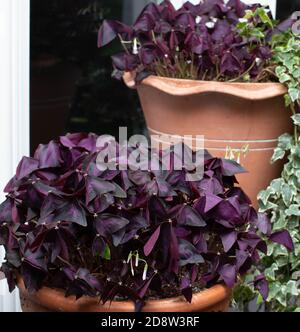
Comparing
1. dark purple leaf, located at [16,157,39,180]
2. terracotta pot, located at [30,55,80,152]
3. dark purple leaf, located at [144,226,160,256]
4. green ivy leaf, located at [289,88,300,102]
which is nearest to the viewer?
dark purple leaf, located at [144,226,160,256]

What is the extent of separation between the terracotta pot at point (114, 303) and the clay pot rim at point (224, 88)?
1.96ft

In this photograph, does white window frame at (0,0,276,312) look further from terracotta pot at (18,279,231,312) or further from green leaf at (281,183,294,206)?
green leaf at (281,183,294,206)

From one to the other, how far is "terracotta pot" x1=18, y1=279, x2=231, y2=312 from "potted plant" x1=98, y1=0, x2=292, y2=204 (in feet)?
1.77

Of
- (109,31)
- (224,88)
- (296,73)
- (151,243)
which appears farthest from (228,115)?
(151,243)

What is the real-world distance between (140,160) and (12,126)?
0.65 metres

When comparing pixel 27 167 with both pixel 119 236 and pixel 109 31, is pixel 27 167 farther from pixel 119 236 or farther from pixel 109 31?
pixel 109 31

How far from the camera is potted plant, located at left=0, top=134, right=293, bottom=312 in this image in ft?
4.02

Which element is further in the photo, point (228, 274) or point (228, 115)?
point (228, 115)

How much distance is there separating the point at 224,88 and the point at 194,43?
15cm

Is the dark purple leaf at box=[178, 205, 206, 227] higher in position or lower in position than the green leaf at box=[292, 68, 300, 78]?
lower

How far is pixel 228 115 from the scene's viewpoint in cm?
179

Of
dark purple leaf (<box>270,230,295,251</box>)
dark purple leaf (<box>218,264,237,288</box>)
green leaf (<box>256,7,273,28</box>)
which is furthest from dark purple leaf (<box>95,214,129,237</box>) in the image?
green leaf (<box>256,7,273,28</box>)

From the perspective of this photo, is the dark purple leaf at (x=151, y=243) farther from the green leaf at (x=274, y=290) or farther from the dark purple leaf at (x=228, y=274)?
the green leaf at (x=274, y=290)
